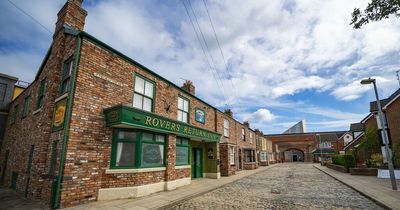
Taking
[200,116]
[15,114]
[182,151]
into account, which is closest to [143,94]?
[182,151]

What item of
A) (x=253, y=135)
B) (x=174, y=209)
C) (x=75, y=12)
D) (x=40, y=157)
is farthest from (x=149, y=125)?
(x=253, y=135)

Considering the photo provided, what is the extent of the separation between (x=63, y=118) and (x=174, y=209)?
5384 mm

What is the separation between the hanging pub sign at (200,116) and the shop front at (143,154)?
303 centimetres

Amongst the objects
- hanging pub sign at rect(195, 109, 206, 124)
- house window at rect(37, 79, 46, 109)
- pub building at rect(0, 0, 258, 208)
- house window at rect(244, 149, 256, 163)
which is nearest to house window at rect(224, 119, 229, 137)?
hanging pub sign at rect(195, 109, 206, 124)

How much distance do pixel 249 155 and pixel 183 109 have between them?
18.7 m

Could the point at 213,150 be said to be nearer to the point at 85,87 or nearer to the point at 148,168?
the point at 148,168

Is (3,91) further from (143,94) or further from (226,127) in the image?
(226,127)

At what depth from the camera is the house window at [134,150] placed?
9.13 m

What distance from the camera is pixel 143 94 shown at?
11117 mm

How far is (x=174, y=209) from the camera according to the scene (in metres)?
7.59

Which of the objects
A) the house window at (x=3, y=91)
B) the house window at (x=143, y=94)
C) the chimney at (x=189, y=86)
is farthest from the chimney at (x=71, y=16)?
the house window at (x=3, y=91)

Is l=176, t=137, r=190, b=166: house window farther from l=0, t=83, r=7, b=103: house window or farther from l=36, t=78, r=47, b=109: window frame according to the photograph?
l=0, t=83, r=7, b=103: house window

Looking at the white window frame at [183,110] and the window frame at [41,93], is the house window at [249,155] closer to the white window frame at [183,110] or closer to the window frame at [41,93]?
the white window frame at [183,110]

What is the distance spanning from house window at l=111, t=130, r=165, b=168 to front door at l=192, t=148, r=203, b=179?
20.9ft
